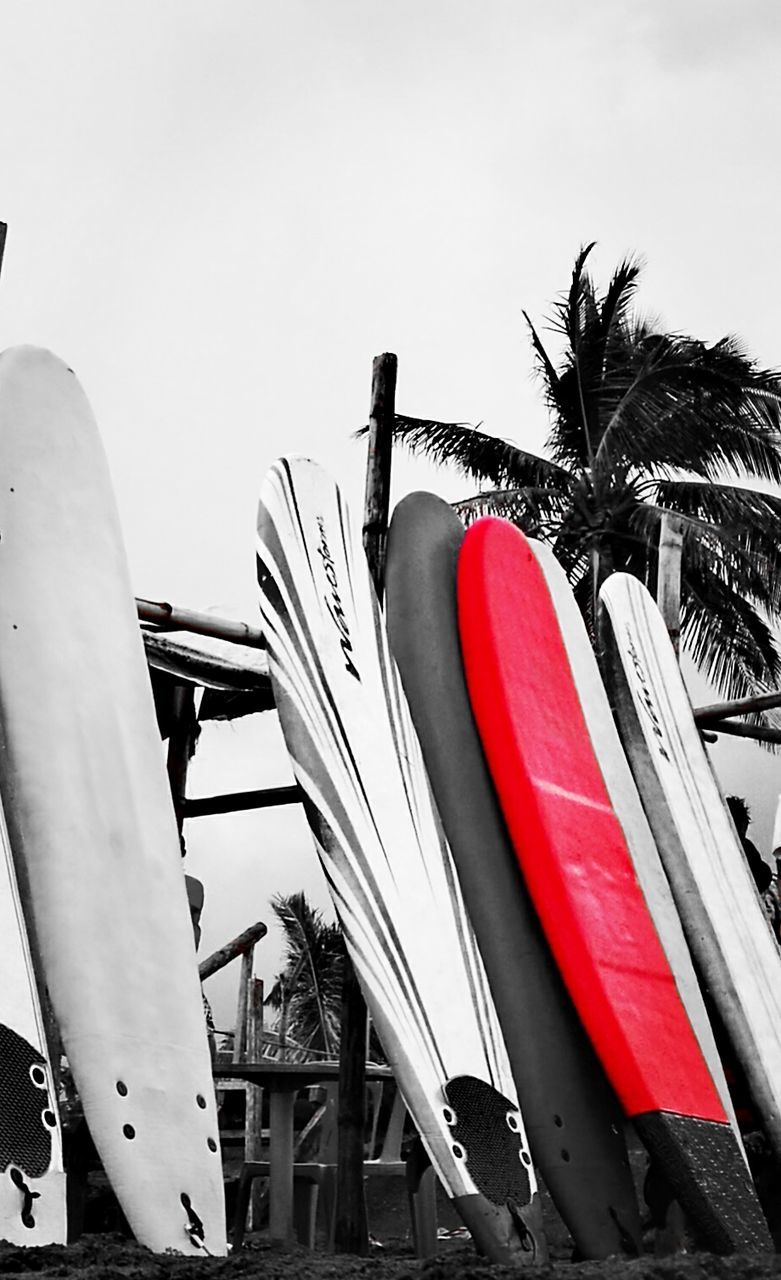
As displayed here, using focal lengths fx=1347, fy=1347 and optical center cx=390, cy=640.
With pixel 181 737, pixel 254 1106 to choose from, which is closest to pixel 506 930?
pixel 181 737

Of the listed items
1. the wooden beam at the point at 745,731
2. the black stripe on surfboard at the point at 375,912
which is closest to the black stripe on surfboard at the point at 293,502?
the black stripe on surfboard at the point at 375,912

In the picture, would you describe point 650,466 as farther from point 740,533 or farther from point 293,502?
point 293,502

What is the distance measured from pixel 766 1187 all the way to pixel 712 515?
12.3m

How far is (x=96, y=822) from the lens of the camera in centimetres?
247

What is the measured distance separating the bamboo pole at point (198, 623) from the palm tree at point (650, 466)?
1139cm

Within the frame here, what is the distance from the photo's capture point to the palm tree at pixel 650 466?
581 inches

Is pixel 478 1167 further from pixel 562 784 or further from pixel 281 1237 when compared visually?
pixel 281 1237

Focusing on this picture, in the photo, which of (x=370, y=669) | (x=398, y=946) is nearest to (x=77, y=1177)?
(x=398, y=946)

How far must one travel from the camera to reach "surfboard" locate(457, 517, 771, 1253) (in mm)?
2760

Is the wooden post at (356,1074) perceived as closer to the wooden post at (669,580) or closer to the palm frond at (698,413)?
the wooden post at (669,580)

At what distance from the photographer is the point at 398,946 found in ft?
8.75

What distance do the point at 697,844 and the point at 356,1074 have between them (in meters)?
1.10

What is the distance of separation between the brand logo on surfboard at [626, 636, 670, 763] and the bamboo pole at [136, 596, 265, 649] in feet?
3.65

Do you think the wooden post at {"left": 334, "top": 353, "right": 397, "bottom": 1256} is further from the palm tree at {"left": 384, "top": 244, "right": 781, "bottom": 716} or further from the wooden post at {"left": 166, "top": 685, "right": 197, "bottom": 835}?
the palm tree at {"left": 384, "top": 244, "right": 781, "bottom": 716}
